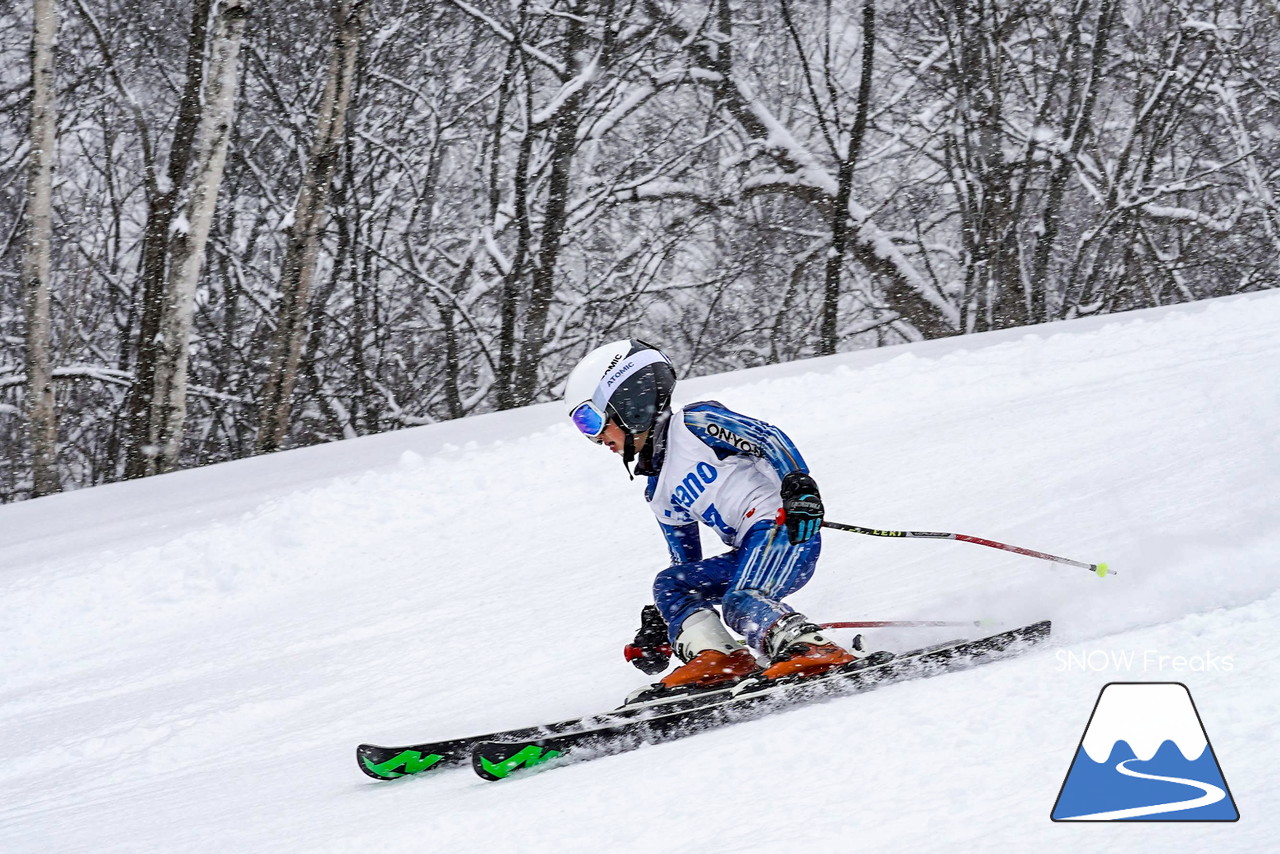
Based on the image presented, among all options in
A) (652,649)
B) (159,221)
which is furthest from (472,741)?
(159,221)

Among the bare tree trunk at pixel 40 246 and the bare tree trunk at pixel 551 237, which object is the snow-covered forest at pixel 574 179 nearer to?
the bare tree trunk at pixel 551 237

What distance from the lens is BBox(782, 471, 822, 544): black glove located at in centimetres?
363

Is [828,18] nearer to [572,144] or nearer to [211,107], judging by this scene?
[572,144]

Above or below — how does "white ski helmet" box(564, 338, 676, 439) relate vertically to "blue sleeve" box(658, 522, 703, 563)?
above

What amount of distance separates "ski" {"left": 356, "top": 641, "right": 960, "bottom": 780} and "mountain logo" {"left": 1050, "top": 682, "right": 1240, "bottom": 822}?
1023 millimetres

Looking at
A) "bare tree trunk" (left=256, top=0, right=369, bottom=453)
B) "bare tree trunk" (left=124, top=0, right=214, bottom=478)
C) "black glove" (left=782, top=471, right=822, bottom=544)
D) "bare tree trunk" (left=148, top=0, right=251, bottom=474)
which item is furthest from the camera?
"bare tree trunk" (left=124, top=0, right=214, bottom=478)

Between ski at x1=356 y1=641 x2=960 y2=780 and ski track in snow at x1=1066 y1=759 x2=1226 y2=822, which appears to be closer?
ski track in snow at x1=1066 y1=759 x2=1226 y2=822

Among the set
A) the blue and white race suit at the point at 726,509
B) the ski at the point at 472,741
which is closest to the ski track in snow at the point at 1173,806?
the ski at the point at 472,741

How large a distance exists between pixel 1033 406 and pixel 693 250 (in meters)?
10.9

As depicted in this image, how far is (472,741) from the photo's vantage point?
151 inches

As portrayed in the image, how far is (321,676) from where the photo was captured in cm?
536

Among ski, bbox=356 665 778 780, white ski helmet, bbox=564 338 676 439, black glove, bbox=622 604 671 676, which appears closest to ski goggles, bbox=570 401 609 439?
white ski helmet, bbox=564 338 676 439

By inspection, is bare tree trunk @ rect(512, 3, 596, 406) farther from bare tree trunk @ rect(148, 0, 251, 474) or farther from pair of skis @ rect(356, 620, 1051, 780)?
pair of skis @ rect(356, 620, 1051, 780)
